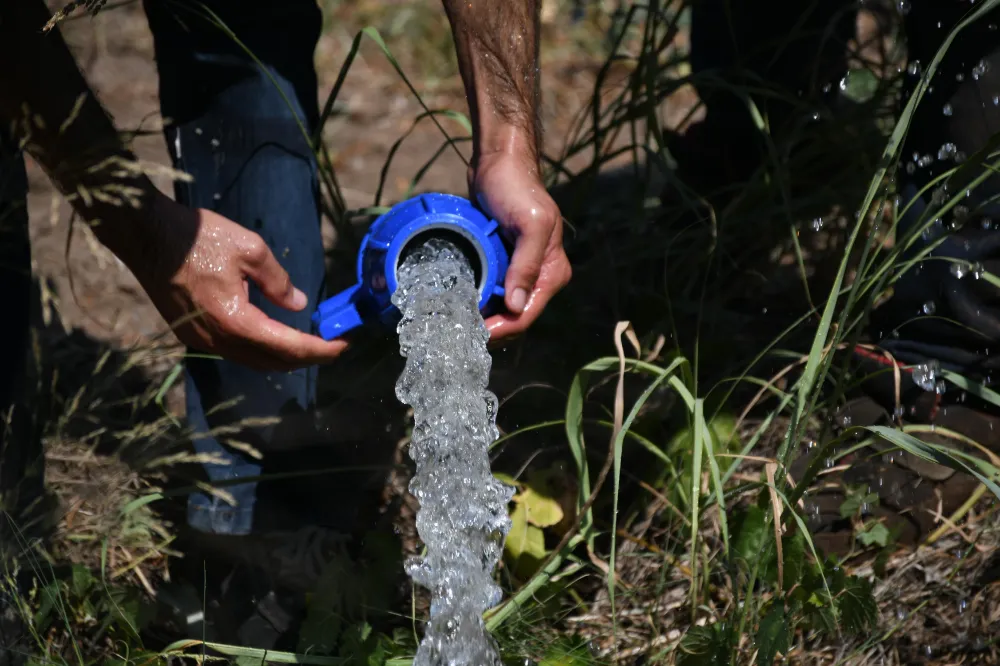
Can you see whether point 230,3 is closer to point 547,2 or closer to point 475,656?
point 475,656

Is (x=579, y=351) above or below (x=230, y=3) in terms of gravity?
below

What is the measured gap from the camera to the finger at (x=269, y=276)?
54.6 inches

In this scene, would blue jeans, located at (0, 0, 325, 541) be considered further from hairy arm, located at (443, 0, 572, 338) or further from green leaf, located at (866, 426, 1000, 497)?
green leaf, located at (866, 426, 1000, 497)

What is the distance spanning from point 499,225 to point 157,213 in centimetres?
45

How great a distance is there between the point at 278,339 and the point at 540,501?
1.67 ft

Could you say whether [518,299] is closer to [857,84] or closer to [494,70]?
[494,70]

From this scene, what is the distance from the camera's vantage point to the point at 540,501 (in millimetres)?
1646

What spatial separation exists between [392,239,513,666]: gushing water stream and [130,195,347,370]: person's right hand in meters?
0.14

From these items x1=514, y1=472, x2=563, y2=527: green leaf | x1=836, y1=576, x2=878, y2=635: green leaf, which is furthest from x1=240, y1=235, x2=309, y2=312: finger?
x1=836, y1=576, x2=878, y2=635: green leaf

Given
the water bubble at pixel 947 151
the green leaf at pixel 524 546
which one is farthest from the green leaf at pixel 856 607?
the water bubble at pixel 947 151

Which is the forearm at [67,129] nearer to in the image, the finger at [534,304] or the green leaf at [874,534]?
the finger at [534,304]

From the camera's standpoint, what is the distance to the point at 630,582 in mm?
1626

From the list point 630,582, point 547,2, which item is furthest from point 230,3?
point 547,2

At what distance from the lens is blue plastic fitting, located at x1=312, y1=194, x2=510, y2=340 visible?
136 cm
